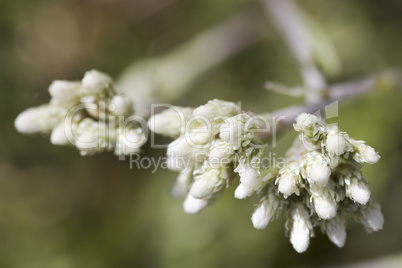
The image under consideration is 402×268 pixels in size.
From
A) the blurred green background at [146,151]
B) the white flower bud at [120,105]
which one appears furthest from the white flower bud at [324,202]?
the blurred green background at [146,151]

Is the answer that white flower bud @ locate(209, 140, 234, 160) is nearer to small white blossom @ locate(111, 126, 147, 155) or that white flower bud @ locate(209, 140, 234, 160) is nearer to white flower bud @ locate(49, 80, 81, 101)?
small white blossom @ locate(111, 126, 147, 155)

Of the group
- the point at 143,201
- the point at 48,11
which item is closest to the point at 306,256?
the point at 143,201

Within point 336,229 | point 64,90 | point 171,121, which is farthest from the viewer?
point 64,90

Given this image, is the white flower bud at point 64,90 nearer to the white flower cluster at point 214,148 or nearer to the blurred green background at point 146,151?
the white flower cluster at point 214,148

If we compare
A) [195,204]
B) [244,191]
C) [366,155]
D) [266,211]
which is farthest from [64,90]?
[366,155]

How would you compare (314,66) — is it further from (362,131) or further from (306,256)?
(306,256)

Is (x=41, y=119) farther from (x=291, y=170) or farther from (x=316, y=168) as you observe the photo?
(x=316, y=168)

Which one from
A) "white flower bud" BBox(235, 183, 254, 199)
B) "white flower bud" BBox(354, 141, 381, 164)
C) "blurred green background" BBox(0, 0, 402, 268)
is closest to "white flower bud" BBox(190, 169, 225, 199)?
"white flower bud" BBox(235, 183, 254, 199)
